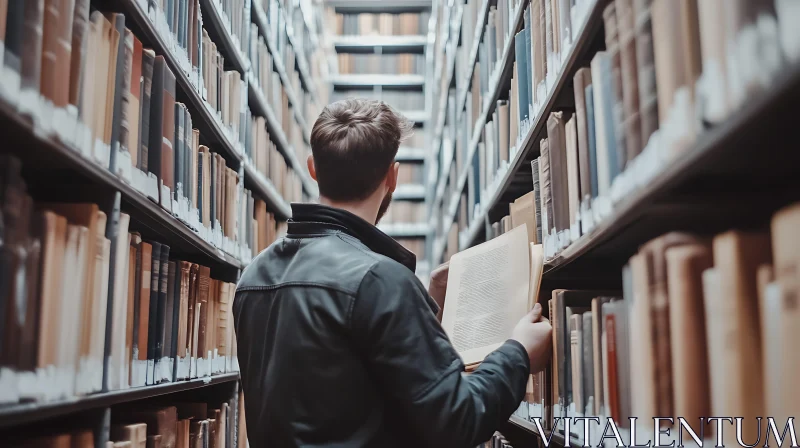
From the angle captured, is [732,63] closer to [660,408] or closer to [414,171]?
[660,408]

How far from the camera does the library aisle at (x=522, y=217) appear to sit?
698 millimetres

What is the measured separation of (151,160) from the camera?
160 centimetres

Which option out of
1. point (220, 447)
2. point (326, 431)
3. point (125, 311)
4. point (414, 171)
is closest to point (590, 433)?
point (326, 431)

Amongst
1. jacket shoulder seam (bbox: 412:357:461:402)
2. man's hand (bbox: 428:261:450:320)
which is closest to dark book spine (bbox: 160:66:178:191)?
man's hand (bbox: 428:261:450:320)

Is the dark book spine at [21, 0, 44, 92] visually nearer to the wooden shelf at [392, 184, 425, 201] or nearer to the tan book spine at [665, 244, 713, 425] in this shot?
the tan book spine at [665, 244, 713, 425]

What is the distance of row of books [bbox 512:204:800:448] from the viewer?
24.8 inches

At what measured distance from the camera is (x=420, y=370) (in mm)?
1104

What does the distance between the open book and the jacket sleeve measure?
0.16 metres

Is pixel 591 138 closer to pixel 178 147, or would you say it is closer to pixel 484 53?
pixel 178 147

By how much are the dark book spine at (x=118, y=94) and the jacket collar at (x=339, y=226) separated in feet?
1.20

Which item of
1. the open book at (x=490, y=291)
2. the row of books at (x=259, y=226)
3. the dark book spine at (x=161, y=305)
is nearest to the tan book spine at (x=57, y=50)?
the dark book spine at (x=161, y=305)

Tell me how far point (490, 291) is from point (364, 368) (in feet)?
1.17

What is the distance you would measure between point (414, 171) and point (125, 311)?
5.31m

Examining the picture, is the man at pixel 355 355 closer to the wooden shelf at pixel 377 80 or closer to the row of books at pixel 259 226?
the row of books at pixel 259 226
